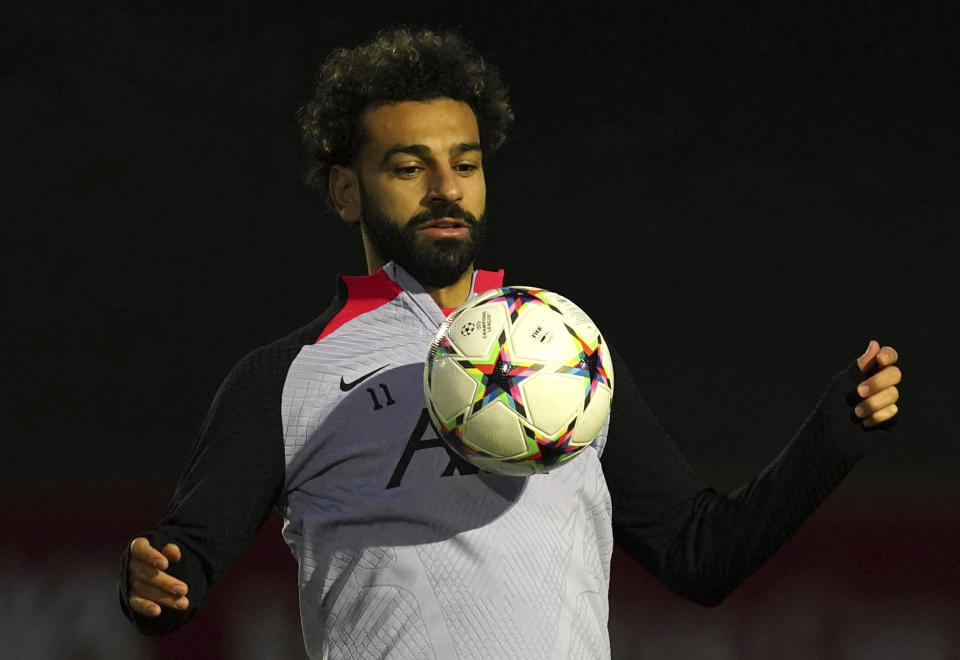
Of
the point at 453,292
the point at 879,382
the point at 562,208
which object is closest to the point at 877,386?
the point at 879,382

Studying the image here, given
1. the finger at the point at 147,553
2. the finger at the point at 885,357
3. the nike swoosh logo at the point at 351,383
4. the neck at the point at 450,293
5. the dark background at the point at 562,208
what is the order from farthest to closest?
the dark background at the point at 562,208 < the neck at the point at 450,293 < the nike swoosh logo at the point at 351,383 < the finger at the point at 885,357 < the finger at the point at 147,553

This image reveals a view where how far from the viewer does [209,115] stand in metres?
4.30

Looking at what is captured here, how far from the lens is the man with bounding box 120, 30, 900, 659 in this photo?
1.80m

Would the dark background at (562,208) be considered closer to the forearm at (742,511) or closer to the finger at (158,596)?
the forearm at (742,511)

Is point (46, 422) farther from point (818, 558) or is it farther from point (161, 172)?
point (818, 558)

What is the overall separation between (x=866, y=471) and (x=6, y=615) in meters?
2.29

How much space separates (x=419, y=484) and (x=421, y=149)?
0.48 meters

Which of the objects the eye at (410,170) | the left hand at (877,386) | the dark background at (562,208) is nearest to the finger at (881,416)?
the left hand at (877,386)

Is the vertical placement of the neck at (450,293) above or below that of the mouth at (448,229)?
below

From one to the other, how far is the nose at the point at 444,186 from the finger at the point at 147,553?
61 centimetres

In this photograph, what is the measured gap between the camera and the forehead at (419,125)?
199cm

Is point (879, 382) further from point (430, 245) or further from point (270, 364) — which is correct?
point (270, 364)

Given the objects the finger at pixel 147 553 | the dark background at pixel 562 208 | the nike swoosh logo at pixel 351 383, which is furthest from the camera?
the dark background at pixel 562 208

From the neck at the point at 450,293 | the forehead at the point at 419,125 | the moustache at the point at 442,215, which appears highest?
the forehead at the point at 419,125
